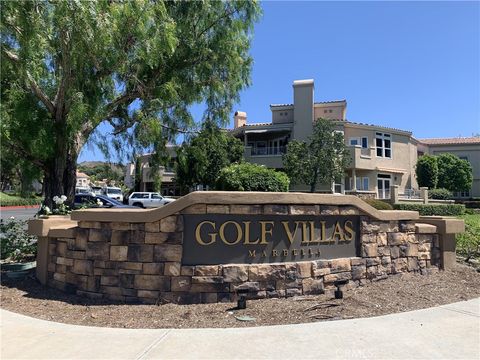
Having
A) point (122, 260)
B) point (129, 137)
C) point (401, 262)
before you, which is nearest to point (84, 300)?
point (122, 260)

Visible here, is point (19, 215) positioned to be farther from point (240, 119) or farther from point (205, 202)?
point (205, 202)

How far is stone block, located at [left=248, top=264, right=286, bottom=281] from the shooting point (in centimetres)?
607

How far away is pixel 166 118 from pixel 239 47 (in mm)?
2824

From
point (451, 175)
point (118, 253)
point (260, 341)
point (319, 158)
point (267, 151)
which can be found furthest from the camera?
point (451, 175)

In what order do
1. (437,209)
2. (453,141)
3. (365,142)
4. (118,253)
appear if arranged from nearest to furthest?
(118,253)
(437,209)
(365,142)
(453,141)

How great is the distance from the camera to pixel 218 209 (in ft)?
19.9

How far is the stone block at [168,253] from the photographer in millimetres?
5938

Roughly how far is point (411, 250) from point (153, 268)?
458cm

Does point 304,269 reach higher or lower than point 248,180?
lower

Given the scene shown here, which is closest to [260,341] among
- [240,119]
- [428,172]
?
[428,172]

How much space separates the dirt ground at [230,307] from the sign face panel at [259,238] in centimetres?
61

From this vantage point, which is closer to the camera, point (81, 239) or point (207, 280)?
point (207, 280)

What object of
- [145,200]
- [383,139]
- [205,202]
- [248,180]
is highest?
[383,139]

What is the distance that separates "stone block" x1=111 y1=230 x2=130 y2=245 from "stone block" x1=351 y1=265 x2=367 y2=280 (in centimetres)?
347
